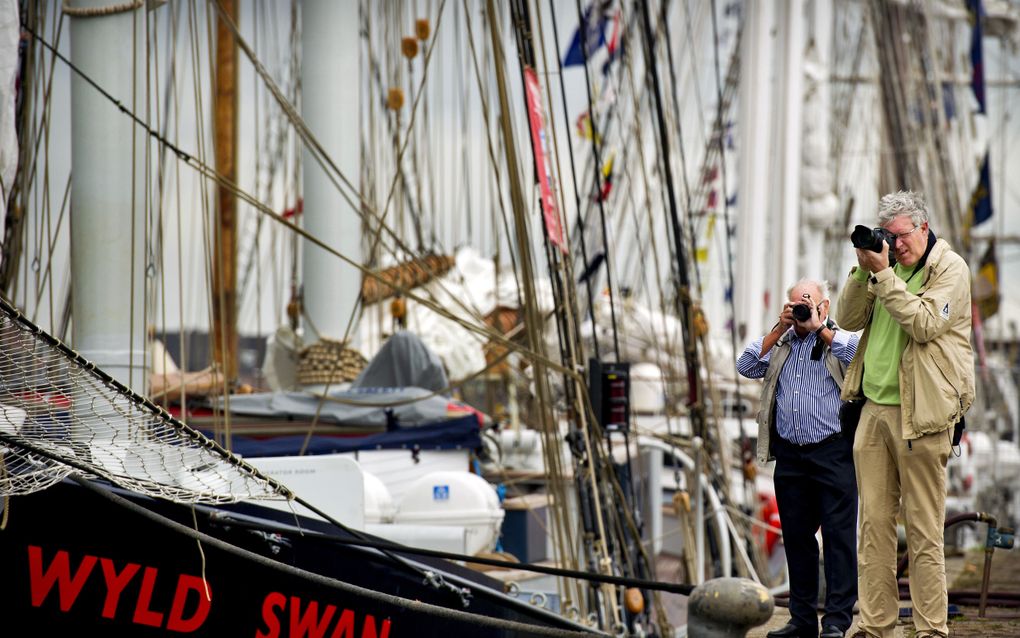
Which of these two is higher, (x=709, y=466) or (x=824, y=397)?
(x=824, y=397)

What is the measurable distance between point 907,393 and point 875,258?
486 millimetres

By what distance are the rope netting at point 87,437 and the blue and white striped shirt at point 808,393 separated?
1.91 meters

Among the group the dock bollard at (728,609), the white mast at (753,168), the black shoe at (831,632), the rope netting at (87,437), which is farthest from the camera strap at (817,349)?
the white mast at (753,168)

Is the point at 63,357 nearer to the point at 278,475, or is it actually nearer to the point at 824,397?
the point at 278,475

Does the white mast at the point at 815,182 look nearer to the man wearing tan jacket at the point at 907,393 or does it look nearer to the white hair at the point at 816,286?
the white hair at the point at 816,286

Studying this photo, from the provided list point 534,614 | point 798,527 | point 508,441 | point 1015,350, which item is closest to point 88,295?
point 534,614

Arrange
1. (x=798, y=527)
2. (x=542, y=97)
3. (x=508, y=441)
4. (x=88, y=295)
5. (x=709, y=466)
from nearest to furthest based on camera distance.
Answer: (x=798, y=527) < (x=88, y=295) < (x=542, y=97) < (x=709, y=466) < (x=508, y=441)

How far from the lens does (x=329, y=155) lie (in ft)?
37.9

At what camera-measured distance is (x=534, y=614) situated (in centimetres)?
740

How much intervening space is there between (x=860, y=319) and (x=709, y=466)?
5834 mm

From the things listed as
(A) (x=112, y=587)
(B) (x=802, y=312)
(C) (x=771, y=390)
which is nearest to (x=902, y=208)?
(B) (x=802, y=312)

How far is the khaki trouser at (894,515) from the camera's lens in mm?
4996

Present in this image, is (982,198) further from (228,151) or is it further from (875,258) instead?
(875,258)

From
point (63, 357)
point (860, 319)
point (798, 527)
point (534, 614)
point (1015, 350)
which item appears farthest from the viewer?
point (1015, 350)
